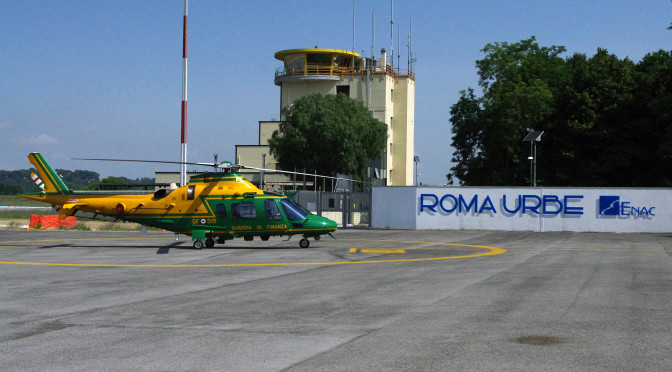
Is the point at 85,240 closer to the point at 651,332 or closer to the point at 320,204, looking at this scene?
the point at 320,204

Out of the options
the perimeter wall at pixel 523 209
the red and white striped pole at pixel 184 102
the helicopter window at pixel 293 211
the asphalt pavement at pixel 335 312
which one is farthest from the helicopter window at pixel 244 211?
the perimeter wall at pixel 523 209

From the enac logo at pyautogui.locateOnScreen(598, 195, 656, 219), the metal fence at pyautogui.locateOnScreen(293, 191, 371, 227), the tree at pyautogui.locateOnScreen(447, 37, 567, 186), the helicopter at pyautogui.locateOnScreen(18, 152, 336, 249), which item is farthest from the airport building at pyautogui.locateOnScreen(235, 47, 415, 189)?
the helicopter at pyautogui.locateOnScreen(18, 152, 336, 249)

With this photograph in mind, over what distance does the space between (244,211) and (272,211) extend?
111 centimetres

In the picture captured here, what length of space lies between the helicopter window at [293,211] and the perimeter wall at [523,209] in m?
17.4

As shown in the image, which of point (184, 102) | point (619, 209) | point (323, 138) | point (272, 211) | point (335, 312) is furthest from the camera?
point (323, 138)

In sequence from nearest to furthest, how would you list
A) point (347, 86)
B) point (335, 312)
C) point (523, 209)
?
point (335, 312)
point (523, 209)
point (347, 86)

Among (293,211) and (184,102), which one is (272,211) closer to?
(293,211)

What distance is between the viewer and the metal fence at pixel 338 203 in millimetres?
45625

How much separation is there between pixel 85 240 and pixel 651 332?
93.1 ft

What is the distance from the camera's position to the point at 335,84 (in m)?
83.8

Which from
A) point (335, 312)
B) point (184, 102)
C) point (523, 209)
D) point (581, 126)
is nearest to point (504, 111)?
point (581, 126)

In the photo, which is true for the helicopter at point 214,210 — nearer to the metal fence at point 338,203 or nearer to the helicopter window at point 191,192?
the helicopter window at point 191,192

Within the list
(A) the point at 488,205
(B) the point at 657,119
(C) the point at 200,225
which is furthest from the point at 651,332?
(B) the point at 657,119

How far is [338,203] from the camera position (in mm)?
46219
